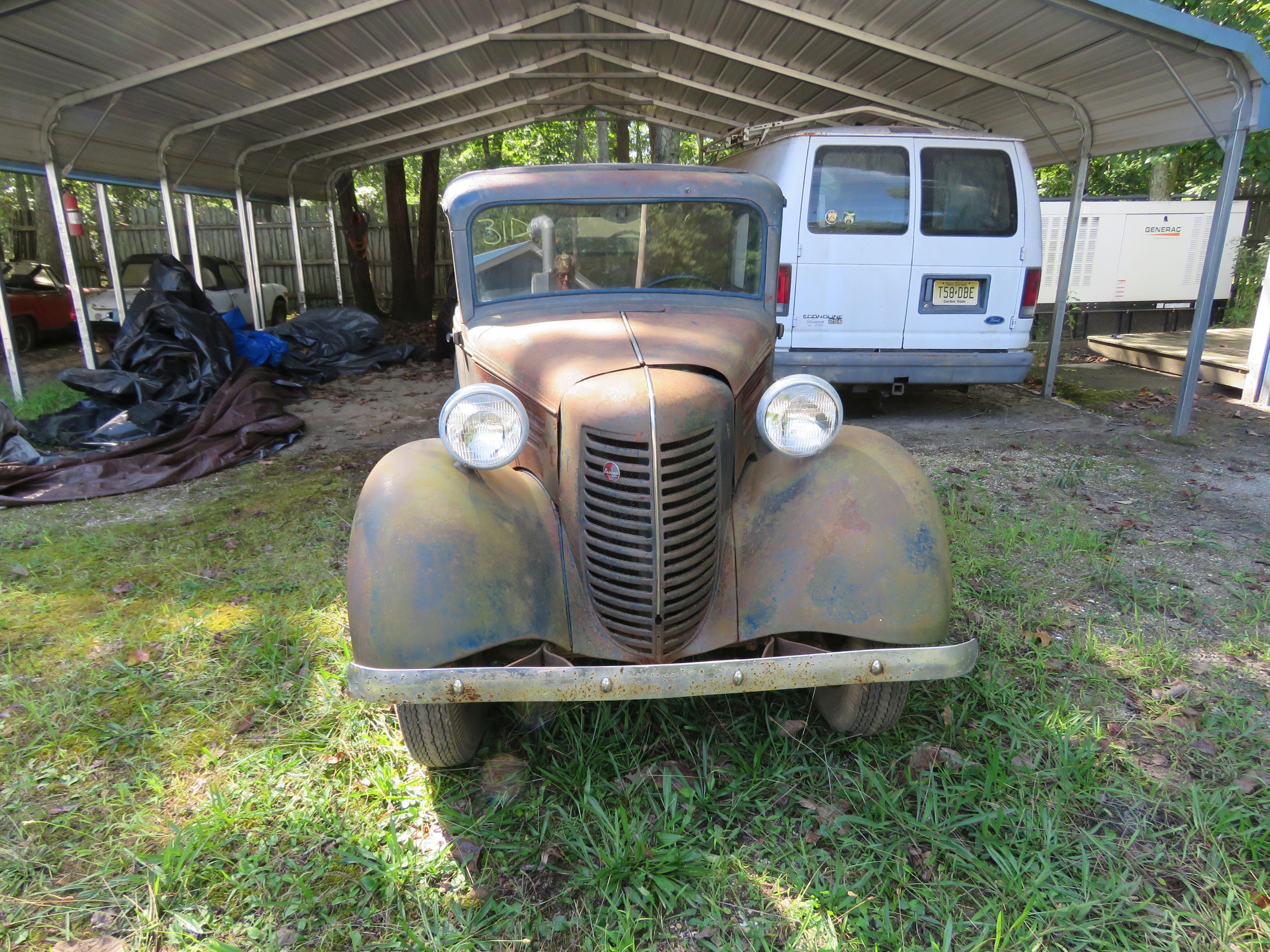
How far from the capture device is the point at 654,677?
2.30 meters

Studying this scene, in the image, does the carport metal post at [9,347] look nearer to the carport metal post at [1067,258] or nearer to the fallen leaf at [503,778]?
the fallen leaf at [503,778]

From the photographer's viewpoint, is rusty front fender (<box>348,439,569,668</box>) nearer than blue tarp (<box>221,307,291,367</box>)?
Yes

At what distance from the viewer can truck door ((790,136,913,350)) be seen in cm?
662

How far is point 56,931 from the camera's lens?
7.34ft

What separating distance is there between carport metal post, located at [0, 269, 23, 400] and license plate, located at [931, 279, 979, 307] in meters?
9.46

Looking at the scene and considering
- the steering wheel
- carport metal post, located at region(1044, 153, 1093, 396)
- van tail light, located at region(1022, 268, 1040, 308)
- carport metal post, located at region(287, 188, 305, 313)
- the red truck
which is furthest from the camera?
carport metal post, located at region(287, 188, 305, 313)

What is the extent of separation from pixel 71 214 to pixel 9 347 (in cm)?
173

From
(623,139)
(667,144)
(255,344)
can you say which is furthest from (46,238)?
(667,144)

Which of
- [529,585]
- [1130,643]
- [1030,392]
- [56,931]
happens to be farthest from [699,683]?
[1030,392]

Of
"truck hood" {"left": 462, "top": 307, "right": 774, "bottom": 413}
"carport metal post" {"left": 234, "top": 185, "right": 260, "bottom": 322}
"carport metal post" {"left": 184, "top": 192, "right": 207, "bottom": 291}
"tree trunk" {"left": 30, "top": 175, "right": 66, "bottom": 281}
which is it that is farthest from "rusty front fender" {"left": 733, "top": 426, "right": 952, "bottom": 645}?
"tree trunk" {"left": 30, "top": 175, "right": 66, "bottom": 281}

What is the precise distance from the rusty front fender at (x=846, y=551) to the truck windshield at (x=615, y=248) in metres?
1.40

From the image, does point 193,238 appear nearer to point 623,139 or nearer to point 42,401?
point 42,401

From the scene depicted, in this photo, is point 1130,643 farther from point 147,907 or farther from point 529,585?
point 147,907

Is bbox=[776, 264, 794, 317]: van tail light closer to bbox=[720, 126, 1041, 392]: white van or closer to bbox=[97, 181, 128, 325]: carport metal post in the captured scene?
bbox=[720, 126, 1041, 392]: white van
